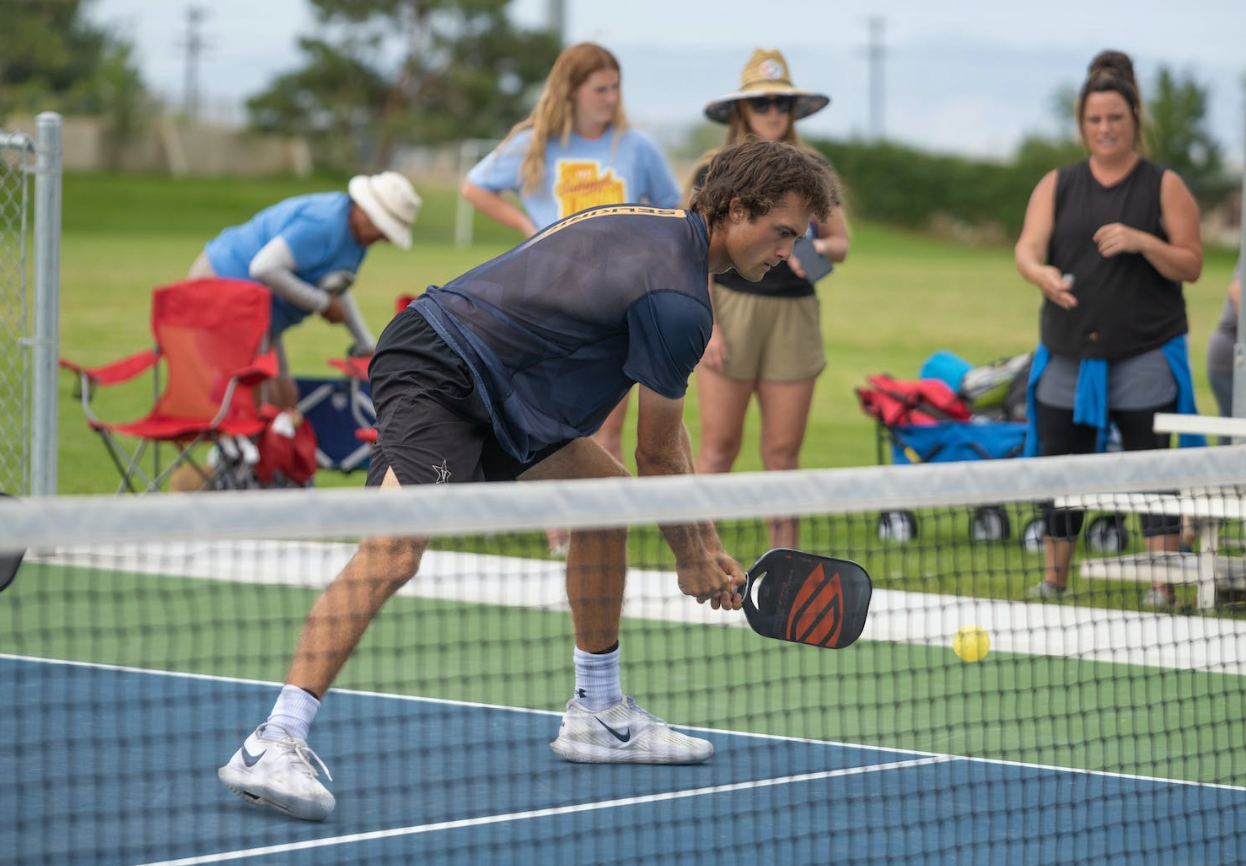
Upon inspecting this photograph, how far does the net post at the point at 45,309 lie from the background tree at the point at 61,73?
4395 centimetres

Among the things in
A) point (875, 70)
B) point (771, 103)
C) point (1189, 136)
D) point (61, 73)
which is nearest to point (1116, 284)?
point (771, 103)

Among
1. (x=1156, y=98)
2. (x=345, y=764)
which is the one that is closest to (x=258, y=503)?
(x=345, y=764)

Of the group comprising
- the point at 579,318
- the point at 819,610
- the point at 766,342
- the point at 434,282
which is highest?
the point at 434,282

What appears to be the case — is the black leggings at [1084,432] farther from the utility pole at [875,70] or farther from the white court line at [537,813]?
the utility pole at [875,70]

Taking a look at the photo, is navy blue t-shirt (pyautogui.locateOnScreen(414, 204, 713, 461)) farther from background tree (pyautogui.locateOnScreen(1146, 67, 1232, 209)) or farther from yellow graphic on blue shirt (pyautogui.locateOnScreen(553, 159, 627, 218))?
background tree (pyautogui.locateOnScreen(1146, 67, 1232, 209))

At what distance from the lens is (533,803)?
4570 millimetres

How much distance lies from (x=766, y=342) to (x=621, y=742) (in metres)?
2.90

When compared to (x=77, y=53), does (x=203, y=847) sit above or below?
below

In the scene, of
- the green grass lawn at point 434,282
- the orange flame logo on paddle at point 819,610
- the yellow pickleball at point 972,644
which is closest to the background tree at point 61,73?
the green grass lawn at point 434,282

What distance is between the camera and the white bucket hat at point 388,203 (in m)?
8.52

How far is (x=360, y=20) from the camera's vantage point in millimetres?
65312

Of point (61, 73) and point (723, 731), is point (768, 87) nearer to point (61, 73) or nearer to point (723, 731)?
point (723, 731)

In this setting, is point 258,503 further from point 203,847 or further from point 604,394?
point 604,394

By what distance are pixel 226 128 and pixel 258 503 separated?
63464 millimetres
